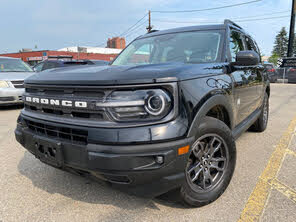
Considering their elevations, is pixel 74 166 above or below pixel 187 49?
below

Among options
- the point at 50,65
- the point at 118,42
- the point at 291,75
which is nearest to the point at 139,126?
the point at 50,65

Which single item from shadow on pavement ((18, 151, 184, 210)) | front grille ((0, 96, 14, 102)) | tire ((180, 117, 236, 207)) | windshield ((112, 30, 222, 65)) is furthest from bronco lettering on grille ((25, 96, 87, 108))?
front grille ((0, 96, 14, 102))

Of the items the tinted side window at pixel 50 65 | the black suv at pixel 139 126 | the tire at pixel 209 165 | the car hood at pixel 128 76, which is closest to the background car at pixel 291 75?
the tinted side window at pixel 50 65

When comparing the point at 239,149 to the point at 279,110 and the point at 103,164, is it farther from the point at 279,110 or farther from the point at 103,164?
the point at 279,110

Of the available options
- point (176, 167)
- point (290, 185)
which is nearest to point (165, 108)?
point (176, 167)

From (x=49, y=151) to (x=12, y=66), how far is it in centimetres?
690

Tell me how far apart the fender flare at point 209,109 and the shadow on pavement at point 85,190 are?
1.90ft

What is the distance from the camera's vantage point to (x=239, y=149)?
3.57 meters

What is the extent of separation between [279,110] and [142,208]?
634cm

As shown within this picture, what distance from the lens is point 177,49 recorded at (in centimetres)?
287

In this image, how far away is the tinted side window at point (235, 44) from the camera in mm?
2889

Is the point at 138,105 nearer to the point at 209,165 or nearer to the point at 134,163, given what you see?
the point at 134,163

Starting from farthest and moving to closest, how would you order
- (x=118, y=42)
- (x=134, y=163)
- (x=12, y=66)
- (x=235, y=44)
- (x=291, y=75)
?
(x=118, y=42)
(x=291, y=75)
(x=12, y=66)
(x=235, y=44)
(x=134, y=163)

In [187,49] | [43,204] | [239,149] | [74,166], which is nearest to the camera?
[74,166]
